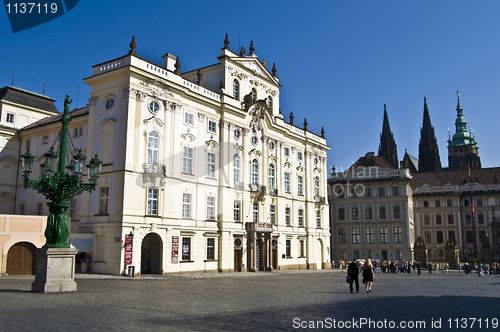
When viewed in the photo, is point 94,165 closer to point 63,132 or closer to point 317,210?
point 63,132

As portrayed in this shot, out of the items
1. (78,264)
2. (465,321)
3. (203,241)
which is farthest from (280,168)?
(465,321)

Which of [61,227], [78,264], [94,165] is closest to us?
[61,227]

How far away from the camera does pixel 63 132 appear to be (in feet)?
66.1

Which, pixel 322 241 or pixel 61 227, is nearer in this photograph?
pixel 61 227

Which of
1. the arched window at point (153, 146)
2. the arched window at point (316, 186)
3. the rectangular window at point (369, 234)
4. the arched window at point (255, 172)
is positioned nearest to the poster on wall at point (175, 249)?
the arched window at point (153, 146)

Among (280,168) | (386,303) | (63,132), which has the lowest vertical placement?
(386,303)

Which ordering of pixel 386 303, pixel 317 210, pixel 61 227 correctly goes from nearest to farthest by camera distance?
pixel 386 303, pixel 61 227, pixel 317 210

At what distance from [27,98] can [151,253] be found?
2729 cm

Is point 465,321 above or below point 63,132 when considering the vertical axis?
below

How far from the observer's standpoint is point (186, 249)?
3856cm

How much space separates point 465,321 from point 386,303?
4468 mm

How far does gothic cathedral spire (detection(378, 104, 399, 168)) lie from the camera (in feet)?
453

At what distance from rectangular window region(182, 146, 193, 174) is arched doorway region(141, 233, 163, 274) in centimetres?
635

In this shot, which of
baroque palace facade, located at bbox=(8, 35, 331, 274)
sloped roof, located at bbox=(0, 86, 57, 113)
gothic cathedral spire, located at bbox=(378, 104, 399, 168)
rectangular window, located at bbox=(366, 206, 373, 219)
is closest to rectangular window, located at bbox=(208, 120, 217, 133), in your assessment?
baroque palace facade, located at bbox=(8, 35, 331, 274)
